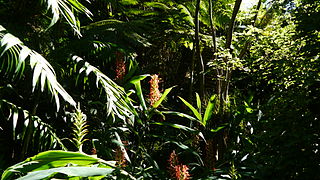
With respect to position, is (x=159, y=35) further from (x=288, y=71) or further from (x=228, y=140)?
(x=288, y=71)

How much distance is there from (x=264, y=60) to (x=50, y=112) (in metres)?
1.41

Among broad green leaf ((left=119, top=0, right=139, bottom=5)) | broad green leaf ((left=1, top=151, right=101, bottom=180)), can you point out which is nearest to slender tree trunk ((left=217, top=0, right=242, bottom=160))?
broad green leaf ((left=119, top=0, right=139, bottom=5))

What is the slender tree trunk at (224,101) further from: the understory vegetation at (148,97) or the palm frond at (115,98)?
the palm frond at (115,98)

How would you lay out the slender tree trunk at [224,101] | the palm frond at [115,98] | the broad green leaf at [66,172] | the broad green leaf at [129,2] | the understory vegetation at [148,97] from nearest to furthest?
the broad green leaf at [66,172], the understory vegetation at [148,97], the palm frond at [115,98], the slender tree trunk at [224,101], the broad green leaf at [129,2]

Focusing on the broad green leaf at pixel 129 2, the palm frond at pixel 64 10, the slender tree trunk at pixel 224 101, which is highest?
the broad green leaf at pixel 129 2

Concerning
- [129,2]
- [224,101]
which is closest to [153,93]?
[224,101]

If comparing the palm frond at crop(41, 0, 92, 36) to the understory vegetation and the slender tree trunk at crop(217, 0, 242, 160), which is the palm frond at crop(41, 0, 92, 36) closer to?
the understory vegetation

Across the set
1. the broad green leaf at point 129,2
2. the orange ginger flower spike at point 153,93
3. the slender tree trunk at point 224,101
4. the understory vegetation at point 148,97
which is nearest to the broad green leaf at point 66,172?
the understory vegetation at point 148,97

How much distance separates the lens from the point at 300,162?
123 centimetres

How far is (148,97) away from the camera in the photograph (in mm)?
1829

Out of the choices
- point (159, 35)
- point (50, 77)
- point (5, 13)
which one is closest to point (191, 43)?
point (159, 35)

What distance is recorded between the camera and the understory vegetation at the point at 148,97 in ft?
4.10

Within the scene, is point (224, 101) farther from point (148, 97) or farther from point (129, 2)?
point (129, 2)

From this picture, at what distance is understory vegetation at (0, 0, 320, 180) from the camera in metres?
1.25
